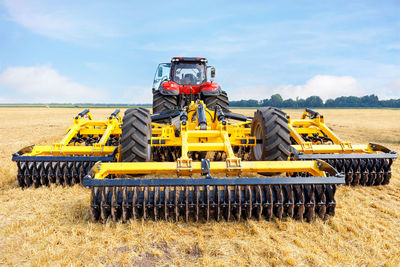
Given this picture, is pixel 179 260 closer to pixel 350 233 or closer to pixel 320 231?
pixel 320 231

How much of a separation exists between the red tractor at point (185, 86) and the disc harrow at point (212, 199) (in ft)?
14.7

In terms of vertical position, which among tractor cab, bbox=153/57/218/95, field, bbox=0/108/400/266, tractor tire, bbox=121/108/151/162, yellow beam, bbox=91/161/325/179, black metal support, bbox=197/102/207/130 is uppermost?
tractor cab, bbox=153/57/218/95

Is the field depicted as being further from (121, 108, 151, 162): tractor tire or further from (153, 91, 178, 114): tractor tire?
(153, 91, 178, 114): tractor tire

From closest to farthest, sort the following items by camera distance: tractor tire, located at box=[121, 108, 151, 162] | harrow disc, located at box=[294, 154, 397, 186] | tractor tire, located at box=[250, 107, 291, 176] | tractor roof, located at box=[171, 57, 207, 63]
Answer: tractor tire, located at box=[121, 108, 151, 162], tractor tire, located at box=[250, 107, 291, 176], harrow disc, located at box=[294, 154, 397, 186], tractor roof, located at box=[171, 57, 207, 63]

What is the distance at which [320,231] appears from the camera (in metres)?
2.72

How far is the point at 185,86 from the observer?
7664mm

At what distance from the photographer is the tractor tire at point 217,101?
24.8ft

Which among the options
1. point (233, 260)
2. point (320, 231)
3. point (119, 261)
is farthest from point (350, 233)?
point (119, 261)

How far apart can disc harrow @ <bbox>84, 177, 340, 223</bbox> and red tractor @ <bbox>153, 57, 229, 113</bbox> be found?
447 cm

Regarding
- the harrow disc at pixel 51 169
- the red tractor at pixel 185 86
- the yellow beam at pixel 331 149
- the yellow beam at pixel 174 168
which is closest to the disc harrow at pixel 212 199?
the yellow beam at pixel 174 168

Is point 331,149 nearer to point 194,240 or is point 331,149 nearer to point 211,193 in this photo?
point 211,193

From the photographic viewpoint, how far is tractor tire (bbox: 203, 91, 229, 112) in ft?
24.8

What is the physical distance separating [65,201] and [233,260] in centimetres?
254

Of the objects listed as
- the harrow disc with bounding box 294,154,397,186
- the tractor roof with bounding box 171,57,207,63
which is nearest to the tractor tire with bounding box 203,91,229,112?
the tractor roof with bounding box 171,57,207,63
